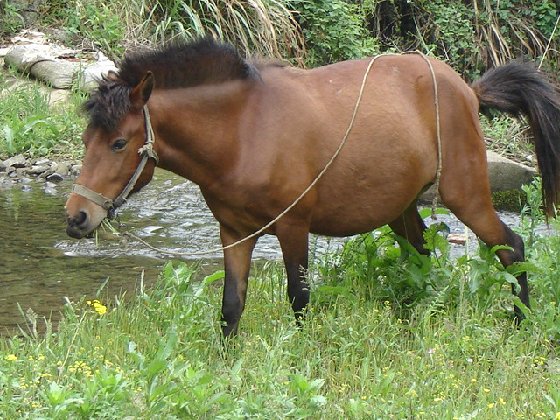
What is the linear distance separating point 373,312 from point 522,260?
1277 millimetres

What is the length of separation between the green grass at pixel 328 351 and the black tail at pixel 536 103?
1.00 feet

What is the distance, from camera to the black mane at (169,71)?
527cm

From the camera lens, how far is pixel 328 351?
216 inches

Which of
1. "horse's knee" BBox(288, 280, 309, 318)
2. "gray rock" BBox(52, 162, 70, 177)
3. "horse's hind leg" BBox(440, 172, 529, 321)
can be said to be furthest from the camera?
"gray rock" BBox(52, 162, 70, 177)

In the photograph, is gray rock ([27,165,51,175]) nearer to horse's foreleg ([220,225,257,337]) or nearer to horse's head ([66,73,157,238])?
horse's foreleg ([220,225,257,337])

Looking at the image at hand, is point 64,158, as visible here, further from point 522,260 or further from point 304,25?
point 522,260

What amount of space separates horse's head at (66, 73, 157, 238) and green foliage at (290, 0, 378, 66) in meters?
8.79

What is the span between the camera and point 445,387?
490 cm

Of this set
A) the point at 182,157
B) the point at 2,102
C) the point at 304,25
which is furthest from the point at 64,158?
the point at 182,157

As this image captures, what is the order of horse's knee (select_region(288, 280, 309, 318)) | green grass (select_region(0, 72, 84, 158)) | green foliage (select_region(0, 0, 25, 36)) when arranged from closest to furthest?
horse's knee (select_region(288, 280, 309, 318)) < green grass (select_region(0, 72, 84, 158)) < green foliage (select_region(0, 0, 25, 36))

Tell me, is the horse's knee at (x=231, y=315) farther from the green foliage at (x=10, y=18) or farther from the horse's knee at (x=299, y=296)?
the green foliage at (x=10, y=18)

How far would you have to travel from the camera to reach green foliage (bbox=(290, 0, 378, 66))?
13.9 m

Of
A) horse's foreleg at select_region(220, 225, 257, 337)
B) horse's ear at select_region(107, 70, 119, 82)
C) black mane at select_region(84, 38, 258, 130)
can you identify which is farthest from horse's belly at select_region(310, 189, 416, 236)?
horse's ear at select_region(107, 70, 119, 82)

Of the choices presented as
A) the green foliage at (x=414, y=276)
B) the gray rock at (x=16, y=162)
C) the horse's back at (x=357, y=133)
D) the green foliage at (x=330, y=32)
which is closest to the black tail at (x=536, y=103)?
the horse's back at (x=357, y=133)
